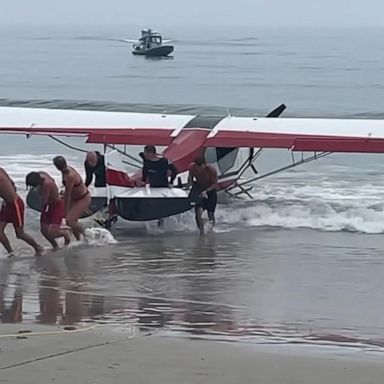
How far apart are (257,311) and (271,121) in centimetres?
777

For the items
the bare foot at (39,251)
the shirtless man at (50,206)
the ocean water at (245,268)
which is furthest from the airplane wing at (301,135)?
the bare foot at (39,251)

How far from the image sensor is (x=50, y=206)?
1334 centimetres

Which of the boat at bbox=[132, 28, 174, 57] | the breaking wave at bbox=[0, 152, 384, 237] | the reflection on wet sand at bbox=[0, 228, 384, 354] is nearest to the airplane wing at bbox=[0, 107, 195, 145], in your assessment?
the breaking wave at bbox=[0, 152, 384, 237]

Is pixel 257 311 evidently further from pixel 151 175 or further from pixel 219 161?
pixel 219 161

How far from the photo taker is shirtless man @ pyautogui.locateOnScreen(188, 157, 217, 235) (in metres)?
15.8

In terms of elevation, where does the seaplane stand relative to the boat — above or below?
below

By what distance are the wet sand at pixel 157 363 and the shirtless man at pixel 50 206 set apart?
4.86m

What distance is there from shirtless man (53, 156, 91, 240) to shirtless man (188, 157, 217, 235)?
2.26m

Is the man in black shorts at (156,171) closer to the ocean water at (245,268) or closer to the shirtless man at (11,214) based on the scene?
the ocean water at (245,268)

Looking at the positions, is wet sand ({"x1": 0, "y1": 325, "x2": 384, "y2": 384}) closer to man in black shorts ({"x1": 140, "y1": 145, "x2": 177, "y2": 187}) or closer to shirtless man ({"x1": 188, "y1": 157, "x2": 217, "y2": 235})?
man in black shorts ({"x1": 140, "y1": 145, "x2": 177, "y2": 187})

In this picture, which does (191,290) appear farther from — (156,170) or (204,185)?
(204,185)

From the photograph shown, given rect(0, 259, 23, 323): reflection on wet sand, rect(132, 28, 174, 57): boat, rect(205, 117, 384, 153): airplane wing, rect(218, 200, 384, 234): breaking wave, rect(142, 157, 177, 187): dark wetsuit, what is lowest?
rect(0, 259, 23, 323): reflection on wet sand

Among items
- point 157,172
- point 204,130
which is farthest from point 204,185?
point 204,130

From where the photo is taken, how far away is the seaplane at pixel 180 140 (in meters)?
15.3
